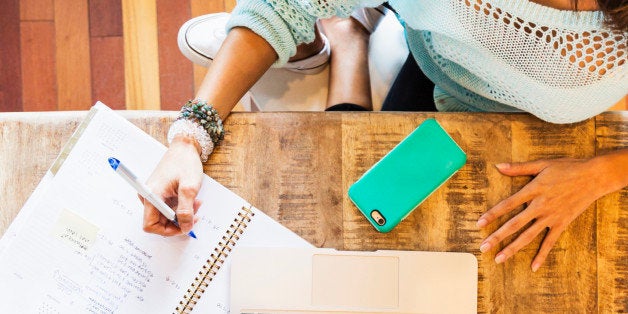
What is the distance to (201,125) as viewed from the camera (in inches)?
30.4

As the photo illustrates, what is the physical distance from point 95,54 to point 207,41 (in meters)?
0.52

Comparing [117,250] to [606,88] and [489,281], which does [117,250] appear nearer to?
[489,281]

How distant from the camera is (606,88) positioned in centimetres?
72

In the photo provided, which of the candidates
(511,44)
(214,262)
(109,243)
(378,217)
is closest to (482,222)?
(378,217)

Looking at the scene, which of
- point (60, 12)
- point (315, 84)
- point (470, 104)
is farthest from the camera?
point (60, 12)

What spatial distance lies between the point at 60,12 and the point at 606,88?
4.22 ft

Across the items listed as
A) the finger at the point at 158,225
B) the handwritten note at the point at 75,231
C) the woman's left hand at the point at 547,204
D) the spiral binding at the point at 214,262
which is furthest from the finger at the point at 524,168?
the handwritten note at the point at 75,231

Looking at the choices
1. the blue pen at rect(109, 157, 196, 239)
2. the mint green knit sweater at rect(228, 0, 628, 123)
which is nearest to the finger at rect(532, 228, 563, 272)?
the mint green knit sweater at rect(228, 0, 628, 123)

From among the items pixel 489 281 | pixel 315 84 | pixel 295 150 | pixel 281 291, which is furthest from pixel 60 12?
pixel 489 281

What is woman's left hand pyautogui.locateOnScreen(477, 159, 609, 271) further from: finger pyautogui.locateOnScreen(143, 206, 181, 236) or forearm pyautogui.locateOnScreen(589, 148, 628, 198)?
finger pyautogui.locateOnScreen(143, 206, 181, 236)

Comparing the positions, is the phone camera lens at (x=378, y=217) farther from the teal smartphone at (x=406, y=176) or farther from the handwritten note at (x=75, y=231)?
the handwritten note at (x=75, y=231)

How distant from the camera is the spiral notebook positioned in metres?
0.77

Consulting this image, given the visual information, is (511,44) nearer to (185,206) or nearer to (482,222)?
(482,222)

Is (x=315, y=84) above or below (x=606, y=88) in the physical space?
below
